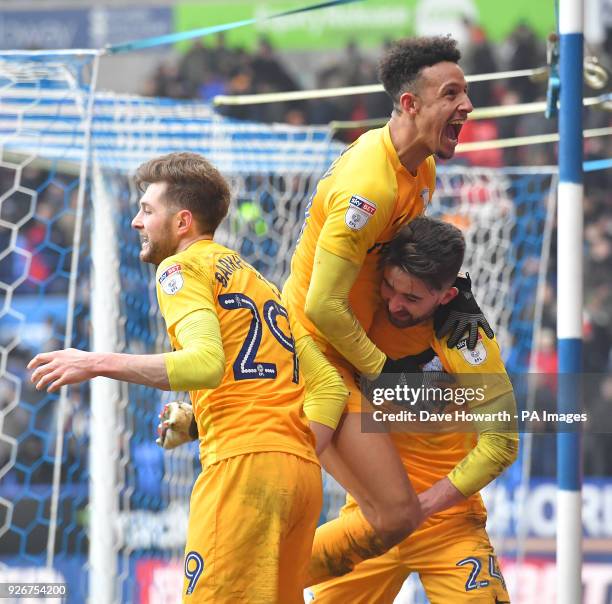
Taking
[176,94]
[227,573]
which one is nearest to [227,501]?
[227,573]

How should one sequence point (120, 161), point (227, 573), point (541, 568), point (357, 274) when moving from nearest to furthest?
point (227, 573)
point (357, 274)
point (120, 161)
point (541, 568)

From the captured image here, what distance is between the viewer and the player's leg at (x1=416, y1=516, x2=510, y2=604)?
3.37 m

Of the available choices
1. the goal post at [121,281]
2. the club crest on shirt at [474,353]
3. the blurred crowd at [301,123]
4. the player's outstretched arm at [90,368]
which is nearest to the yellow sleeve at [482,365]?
the club crest on shirt at [474,353]

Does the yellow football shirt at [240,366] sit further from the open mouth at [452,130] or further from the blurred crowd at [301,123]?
the blurred crowd at [301,123]

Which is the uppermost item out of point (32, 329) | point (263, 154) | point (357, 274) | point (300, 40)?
point (300, 40)

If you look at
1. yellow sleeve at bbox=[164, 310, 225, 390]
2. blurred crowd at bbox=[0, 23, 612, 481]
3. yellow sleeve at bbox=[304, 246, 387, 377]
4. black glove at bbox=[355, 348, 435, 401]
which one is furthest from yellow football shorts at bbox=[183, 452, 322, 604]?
blurred crowd at bbox=[0, 23, 612, 481]

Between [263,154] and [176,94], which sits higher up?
[176,94]

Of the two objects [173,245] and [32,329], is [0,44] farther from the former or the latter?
[173,245]

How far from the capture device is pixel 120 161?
19.7 ft

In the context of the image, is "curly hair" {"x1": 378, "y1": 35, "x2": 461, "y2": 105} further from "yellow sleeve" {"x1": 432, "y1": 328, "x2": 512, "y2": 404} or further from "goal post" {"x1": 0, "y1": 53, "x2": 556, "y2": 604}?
"goal post" {"x1": 0, "y1": 53, "x2": 556, "y2": 604}

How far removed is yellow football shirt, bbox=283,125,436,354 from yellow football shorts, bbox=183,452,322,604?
0.64m

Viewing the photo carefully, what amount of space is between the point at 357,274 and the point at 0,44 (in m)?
Answer: 11.2

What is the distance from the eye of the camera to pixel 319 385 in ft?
10.7

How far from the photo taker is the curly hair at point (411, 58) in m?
3.37
